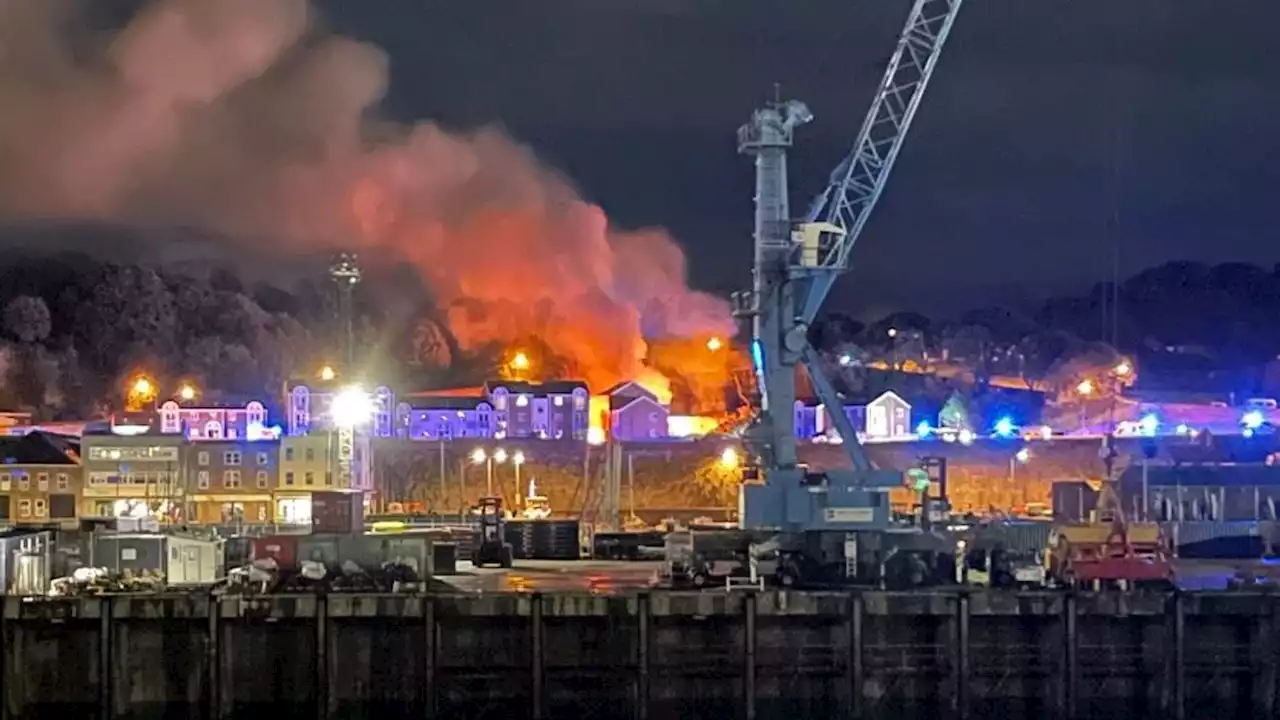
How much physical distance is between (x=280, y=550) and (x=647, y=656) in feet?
30.2

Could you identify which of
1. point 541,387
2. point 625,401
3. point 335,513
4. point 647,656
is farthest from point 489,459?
point 647,656

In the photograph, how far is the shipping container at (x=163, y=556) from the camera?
36.1 meters

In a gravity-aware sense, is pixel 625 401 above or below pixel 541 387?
below

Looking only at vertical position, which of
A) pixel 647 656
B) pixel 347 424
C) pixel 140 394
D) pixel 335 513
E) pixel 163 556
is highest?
pixel 140 394

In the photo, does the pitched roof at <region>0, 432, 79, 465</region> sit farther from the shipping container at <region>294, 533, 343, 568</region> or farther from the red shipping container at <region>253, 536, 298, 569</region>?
the shipping container at <region>294, 533, 343, 568</region>

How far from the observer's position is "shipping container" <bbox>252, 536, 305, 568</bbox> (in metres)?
32.2

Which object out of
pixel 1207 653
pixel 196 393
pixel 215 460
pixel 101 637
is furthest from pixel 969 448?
pixel 101 637

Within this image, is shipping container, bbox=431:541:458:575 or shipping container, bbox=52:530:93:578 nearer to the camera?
shipping container, bbox=52:530:93:578

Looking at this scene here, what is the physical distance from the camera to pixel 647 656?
88.2ft

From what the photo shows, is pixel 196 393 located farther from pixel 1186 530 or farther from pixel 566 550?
pixel 1186 530

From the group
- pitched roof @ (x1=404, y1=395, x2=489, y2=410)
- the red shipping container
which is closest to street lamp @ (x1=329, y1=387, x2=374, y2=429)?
the red shipping container

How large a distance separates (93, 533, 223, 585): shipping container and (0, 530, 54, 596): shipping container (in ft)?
4.63

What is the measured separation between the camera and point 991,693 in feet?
90.1

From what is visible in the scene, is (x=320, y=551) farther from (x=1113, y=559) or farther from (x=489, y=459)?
(x=489, y=459)
